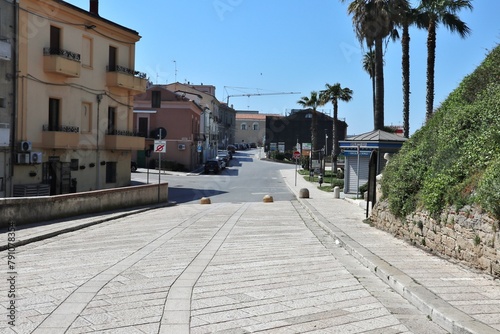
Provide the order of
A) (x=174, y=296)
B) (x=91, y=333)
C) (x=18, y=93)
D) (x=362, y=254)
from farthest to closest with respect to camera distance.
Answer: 1. (x=18, y=93)
2. (x=362, y=254)
3. (x=174, y=296)
4. (x=91, y=333)

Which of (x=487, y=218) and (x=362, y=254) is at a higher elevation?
(x=487, y=218)

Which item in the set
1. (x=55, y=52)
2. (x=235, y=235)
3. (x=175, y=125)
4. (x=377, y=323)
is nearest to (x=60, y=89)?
(x=55, y=52)

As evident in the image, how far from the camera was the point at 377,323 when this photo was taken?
5727 millimetres

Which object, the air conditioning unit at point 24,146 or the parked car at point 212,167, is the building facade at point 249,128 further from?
the air conditioning unit at point 24,146

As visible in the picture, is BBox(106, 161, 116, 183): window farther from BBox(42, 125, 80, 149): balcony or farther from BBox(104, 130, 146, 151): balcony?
BBox(42, 125, 80, 149): balcony

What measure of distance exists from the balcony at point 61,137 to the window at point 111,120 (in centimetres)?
394

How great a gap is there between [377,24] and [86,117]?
1693 cm

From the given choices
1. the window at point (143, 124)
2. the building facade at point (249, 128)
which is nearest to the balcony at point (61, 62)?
the window at point (143, 124)

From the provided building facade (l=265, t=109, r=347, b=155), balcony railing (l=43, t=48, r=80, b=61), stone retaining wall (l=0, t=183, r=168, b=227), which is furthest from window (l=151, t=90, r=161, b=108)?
building facade (l=265, t=109, r=347, b=155)

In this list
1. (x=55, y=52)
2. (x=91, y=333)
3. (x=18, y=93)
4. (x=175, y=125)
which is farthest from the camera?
(x=175, y=125)

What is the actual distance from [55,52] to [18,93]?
3026 mm

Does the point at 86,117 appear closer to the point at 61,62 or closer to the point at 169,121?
the point at 61,62

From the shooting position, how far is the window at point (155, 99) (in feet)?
Answer: 180

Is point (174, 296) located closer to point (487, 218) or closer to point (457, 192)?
point (487, 218)
